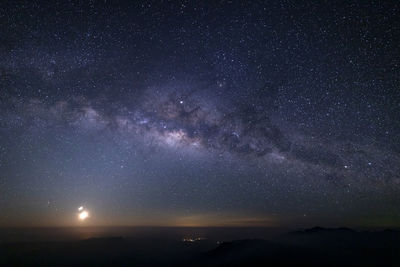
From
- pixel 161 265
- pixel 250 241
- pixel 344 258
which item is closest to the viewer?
pixel 161 265

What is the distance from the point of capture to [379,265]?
364 ft

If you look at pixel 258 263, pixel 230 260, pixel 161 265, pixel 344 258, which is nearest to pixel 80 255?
pixel 161 265

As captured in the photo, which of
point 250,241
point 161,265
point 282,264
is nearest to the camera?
point 282,264

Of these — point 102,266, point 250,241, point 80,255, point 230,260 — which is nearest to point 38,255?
point 80,255

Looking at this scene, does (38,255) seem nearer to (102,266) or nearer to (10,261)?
(10,261)

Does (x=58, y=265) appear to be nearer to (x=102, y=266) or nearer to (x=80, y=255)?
(x=102, y=266)

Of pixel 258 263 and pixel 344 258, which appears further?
pixel 344 258

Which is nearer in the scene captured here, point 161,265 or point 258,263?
point 258,263

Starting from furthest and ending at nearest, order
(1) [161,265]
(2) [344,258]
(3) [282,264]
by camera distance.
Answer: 1. (2) [344,258]
2. (1) [161,265]
3. (3) [282,264]

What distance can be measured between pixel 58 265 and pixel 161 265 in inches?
1869

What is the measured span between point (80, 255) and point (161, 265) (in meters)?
54.2

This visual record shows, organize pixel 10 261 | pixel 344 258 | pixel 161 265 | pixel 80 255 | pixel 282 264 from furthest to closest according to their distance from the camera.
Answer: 1. pixel 80 255
2. pixel 344 258
3. pixel 161 265
4. pixel 10 261
5. pixel 282 264

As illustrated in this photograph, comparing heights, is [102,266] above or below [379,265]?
above

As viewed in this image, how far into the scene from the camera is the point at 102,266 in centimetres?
11012
